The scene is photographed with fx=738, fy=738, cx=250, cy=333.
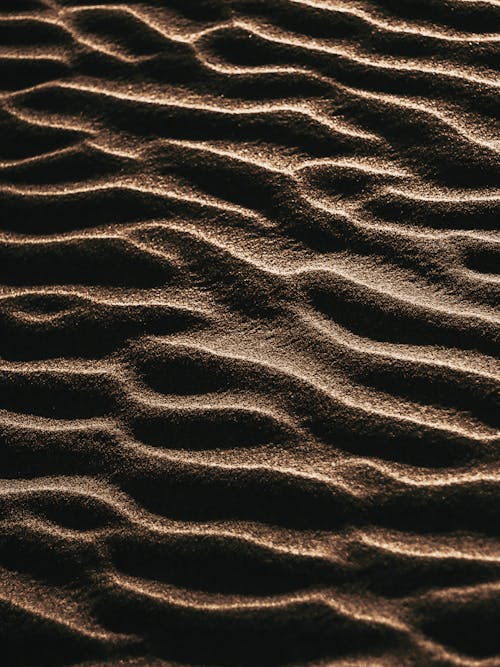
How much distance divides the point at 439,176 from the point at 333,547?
135 cm

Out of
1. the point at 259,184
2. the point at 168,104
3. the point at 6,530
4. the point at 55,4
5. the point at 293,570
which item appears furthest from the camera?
the point at 55,4

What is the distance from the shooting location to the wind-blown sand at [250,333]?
2092mm

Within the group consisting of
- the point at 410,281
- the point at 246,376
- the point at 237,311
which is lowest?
the point at 246,376

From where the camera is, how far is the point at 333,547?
2.12m

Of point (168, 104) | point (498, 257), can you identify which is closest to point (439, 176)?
point (498, 257)

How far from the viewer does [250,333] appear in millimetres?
2469

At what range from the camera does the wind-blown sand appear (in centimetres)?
209

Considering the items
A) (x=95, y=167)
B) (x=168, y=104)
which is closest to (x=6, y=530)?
(x=95, y=167)

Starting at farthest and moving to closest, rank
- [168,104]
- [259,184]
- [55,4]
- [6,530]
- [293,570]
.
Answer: [55,4], [168,104], [259,184], [6,530], [293,570]

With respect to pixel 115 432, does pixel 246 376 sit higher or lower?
higher

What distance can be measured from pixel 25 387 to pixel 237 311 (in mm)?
776

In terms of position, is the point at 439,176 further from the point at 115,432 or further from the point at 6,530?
the point at 6,530

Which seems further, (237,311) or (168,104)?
(168,104)

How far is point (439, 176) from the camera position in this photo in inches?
104
